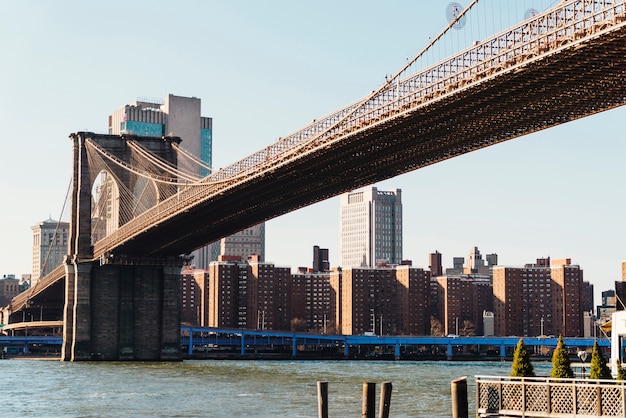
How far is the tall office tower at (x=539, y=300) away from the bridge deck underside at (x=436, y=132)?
107925mm

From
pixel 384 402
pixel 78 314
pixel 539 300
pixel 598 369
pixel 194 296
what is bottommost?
pixel 384 402

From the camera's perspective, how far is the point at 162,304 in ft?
303

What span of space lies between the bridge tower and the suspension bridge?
0.30 ft

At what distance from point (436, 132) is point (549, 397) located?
30.2m

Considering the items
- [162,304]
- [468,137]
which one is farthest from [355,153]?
[162,304]

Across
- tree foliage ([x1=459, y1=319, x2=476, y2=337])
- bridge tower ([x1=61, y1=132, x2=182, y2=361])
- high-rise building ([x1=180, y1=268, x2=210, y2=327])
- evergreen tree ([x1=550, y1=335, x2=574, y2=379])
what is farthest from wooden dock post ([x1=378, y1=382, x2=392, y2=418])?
high-rise building ([x1=180, y1=268, x2=210, y2=327])

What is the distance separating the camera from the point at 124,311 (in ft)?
300

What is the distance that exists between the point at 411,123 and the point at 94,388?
19.2 metres

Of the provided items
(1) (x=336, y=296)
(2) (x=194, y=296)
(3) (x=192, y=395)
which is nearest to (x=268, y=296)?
(1) (x=336, y=296)

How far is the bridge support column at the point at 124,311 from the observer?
88.8 meters

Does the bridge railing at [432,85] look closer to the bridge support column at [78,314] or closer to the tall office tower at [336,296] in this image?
the bridge support column at [78,314]

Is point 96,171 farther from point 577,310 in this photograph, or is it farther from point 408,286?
point 577,310

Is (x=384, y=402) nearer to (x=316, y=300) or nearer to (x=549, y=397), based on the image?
(x=549, y=397)

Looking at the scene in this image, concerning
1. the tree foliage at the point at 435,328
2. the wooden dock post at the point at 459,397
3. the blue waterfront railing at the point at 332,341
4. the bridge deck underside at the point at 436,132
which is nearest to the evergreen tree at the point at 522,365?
the wooden dock post at the point at 459,397
